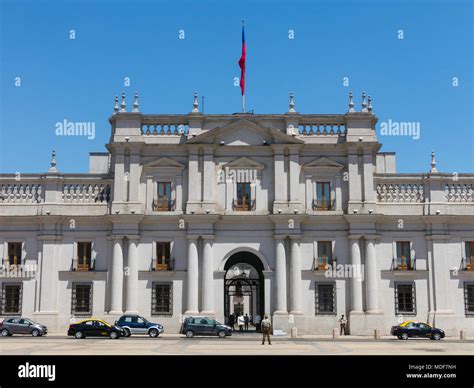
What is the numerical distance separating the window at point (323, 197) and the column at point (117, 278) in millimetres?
14756

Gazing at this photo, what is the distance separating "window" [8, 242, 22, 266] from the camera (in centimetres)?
4769

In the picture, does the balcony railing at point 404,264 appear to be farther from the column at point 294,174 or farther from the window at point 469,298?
the column at point 294,174

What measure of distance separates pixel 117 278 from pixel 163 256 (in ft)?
12.0

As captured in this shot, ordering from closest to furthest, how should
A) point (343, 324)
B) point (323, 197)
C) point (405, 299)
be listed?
point (343, 324), point (405, 299), point (323, 197)

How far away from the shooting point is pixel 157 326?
42.5 m

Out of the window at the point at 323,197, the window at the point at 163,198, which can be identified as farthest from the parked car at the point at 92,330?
the window at the point at 323,197

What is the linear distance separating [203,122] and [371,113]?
1268 cm

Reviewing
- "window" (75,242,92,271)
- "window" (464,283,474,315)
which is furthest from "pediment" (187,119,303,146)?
"window" (464,283,474,315)

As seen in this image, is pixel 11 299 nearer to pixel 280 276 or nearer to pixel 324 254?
pixel 280 276

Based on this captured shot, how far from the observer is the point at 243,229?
47562mm

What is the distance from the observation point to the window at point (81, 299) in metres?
46.9

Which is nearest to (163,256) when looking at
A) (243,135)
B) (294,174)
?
(243,135)

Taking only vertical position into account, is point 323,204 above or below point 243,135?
below
